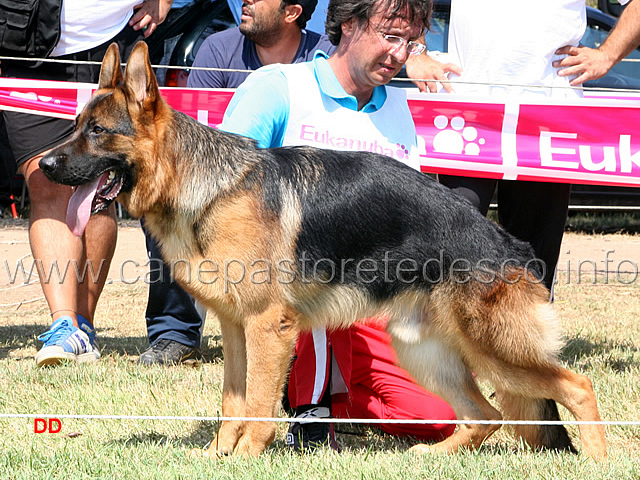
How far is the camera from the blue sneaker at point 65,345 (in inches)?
176

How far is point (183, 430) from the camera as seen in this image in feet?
11.9

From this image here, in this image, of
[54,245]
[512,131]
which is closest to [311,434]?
[54,245]

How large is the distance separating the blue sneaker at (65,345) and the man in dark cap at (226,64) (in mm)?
332

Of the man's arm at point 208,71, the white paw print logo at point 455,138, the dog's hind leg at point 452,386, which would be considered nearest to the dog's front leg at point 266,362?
the dog's hind leg at point 452,386

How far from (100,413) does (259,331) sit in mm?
1270

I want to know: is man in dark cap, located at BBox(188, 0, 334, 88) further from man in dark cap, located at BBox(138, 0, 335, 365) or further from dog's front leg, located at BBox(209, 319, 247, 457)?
dog's front leg, located at BBox(209, 319, 247, 457)

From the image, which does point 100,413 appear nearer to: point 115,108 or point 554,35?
point 115,108

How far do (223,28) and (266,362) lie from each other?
629 centimetres

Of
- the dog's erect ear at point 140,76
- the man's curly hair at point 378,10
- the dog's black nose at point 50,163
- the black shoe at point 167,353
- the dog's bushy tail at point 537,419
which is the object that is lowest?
the black shoe at point 167,353

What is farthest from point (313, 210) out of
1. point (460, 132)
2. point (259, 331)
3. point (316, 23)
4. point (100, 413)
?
point (316, 23)

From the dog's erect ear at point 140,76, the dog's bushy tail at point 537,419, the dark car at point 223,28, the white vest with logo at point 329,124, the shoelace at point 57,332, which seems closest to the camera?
the dog's erect ear at point 140,76

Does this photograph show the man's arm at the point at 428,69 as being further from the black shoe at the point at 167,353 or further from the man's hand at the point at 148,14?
the black shoe at the point at 167,353

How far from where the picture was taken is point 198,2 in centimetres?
849

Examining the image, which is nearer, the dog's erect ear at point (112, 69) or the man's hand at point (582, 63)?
the dog's erect ear at point (112, 69)
